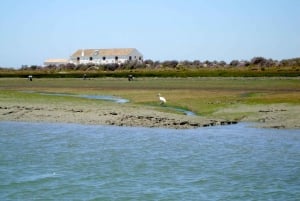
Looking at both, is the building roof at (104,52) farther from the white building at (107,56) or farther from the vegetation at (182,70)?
the vegetation at (182,70)

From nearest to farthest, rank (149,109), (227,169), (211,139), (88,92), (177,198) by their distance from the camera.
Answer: (177,198)
(227,169)
(211,139)
(149,109)
(88,92)

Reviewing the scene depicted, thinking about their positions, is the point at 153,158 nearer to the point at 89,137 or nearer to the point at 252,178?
the point at 252,178

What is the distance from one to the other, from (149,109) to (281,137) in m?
12.8

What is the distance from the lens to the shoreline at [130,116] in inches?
1194

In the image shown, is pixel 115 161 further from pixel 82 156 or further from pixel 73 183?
pixel 73 183

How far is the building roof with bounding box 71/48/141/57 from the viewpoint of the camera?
551 ft

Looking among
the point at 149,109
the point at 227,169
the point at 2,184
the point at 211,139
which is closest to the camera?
the point at 2,184

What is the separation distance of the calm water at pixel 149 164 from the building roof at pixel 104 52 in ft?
458

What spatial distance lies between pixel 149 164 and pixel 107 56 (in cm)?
15217

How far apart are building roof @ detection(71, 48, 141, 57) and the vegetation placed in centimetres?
1673

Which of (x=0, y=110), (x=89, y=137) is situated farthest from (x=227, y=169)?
(x=0, y=110)

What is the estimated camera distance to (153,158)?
20.9m

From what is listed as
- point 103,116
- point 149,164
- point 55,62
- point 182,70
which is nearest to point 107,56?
point 55,62

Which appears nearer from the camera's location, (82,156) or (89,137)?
(82,156)
